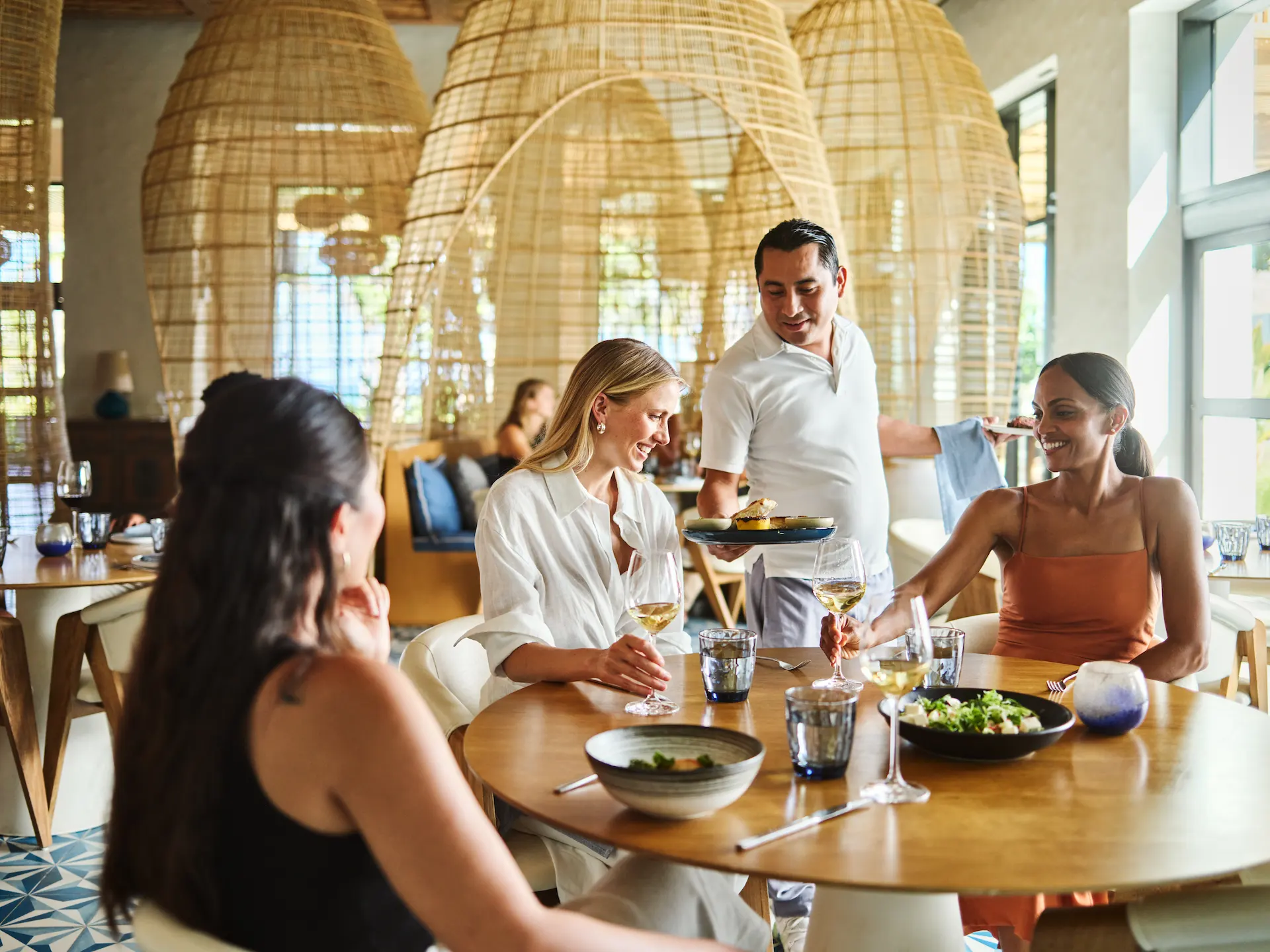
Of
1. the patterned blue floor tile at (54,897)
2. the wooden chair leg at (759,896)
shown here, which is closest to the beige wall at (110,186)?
the patterned blue floor tile at (54,897)

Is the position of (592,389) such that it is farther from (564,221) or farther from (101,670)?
(564,221)

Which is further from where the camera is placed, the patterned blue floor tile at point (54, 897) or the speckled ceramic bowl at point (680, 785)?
the patterned blue floor tile at point (54, 897)

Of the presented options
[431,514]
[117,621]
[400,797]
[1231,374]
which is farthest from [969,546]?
[431,514]

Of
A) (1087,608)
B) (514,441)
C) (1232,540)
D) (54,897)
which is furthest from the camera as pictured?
(514,441)

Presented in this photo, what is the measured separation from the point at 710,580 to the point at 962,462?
2.28m

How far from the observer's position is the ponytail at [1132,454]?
2.65m

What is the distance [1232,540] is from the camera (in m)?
3.43

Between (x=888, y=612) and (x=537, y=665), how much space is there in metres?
0.70

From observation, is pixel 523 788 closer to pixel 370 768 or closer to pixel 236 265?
pixel 370 768

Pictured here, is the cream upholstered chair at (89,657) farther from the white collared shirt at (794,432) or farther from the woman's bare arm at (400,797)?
the woman's bare arm at (400,797)

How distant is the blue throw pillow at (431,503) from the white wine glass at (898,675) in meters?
4.69

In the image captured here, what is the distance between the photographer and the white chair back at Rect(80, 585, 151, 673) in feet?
10.7

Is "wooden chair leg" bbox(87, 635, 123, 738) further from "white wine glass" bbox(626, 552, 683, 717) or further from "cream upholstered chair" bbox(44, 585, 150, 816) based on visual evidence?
"white wine glass" bbox(626, 552, 683, 717)

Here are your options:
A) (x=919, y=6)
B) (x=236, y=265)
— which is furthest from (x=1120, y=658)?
(x=236, y=265)
